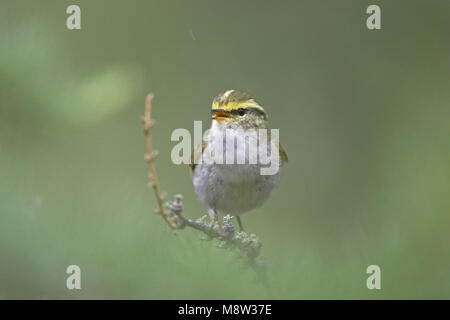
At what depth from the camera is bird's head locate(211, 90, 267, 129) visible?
394 centimetres

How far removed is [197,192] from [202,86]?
286 centimetres

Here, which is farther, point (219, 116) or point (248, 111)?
point (248, 111)

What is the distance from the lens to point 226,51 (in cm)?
721

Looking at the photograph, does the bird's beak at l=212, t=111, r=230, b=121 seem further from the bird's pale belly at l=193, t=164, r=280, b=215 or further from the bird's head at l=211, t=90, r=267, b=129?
the bird's pale belly at l=193, t=164, r=280, b=215

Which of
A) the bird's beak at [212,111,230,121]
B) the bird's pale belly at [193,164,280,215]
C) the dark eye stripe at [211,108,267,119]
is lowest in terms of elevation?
the bird's pale belly at [193,164,280,215]

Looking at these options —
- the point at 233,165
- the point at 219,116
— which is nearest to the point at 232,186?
the point at 233,165

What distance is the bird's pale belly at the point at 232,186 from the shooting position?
3.94 m

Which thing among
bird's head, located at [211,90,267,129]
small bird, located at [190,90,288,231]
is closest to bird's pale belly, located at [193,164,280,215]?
small bird, located at [190,90,288,231]

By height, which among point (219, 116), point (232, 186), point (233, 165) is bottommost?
point (232, 186)

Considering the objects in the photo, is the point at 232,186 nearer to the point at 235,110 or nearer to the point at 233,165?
the point at 233,165

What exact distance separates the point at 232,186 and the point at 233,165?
161mm

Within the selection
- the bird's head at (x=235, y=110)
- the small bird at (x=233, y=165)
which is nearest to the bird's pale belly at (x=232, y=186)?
the small bird at (x=233, y=165)

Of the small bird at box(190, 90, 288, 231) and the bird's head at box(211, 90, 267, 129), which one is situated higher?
the bird's head at box(211, 90, 267, 129)

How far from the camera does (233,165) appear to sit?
156 inches
